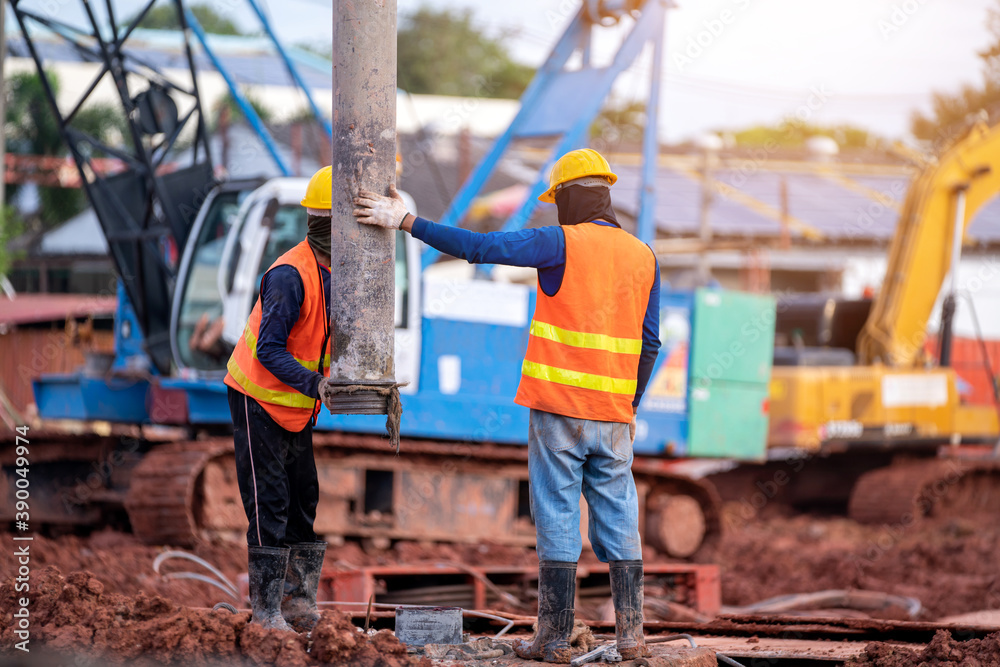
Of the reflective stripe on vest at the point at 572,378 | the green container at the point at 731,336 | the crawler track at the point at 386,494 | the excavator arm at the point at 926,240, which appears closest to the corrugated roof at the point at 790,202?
the excavator arm at the point at 926,240

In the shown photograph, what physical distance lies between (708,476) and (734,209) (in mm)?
11926

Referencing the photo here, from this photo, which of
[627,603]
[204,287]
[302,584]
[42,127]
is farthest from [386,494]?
[42,127]

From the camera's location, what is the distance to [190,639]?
370 cm

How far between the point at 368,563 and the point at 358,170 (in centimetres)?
501

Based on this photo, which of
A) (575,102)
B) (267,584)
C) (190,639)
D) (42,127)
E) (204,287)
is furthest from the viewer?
(42,127)

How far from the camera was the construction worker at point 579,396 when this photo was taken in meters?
4.35

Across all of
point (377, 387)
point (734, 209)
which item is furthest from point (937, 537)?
point (734, 209)

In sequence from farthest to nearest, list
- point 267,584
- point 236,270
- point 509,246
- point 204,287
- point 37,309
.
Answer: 1. point 37,309
2. point 204,287
3. point 236,270
4. point 267,584
5. point 509,246

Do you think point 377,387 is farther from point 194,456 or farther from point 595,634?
point 194,456

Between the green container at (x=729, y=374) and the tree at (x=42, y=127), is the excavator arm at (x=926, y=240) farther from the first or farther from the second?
the tree at (x=42, y=127)

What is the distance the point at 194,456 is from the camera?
8.36 meters

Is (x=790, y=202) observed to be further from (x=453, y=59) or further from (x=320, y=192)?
(x=320, y=192)

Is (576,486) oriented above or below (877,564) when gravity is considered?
above

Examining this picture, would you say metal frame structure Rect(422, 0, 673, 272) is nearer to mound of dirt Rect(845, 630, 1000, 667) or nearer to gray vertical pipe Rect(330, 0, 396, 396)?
gray vertical pipe Rect(330, 0, 396, 396)
